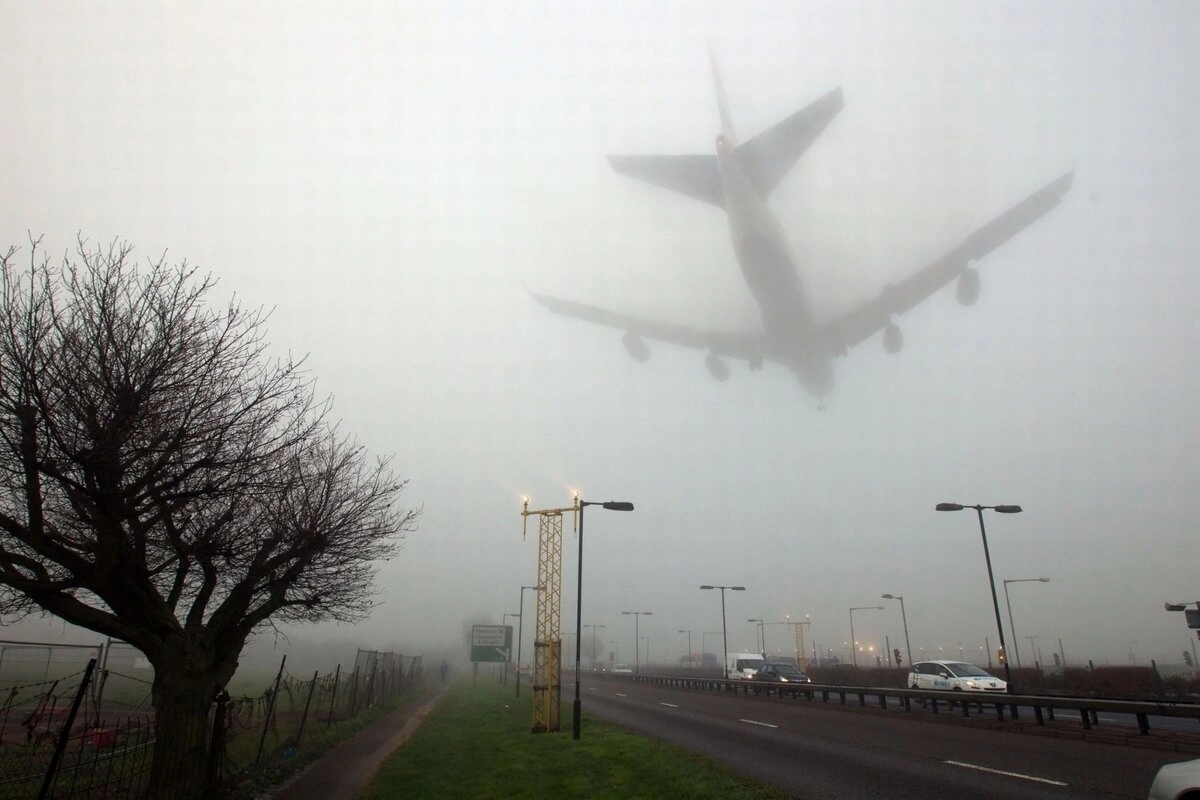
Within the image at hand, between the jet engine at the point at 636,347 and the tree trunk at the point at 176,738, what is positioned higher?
the jet engine at the point at 636,347

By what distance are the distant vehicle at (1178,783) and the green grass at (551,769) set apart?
5.75 m

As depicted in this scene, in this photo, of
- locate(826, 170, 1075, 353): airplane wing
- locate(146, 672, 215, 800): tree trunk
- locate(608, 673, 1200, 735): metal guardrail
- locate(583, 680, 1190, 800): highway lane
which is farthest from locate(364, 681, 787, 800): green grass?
locate(826, 170, 1075, 353): airplane wing

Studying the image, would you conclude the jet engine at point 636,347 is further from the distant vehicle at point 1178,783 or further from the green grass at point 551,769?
the distant vehicle at point 1178,783

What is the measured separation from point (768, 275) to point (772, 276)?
11.5 inches

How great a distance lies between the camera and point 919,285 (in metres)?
43.1

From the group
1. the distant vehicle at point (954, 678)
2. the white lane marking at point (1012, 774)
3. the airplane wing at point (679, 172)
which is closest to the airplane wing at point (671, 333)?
the airplane wing at point (679, 172)

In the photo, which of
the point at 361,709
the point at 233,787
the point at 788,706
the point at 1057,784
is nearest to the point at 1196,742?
the point at 1057,784

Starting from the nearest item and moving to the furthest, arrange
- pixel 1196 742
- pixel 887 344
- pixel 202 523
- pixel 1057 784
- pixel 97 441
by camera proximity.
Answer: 1. pixel 97 441
2. pixel 1057 784
3. pixel 202 523
4. pixel 1196 742
5. pixel 887 344

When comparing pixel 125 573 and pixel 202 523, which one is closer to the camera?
pixel 125 573

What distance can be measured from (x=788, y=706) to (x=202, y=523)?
91.1ft

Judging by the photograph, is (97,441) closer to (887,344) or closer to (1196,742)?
(1196,742)

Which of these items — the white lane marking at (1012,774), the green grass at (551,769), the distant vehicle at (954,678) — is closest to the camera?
the white lane marking at (1012,774)

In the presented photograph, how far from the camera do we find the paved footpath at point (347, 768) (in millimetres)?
13634

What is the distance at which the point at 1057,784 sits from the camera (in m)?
11.4
